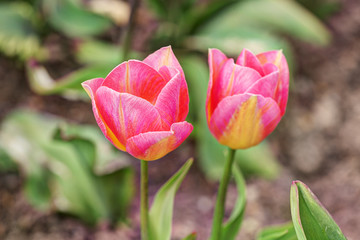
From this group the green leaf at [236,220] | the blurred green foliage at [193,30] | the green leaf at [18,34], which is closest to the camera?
the green leaf at [236,220]

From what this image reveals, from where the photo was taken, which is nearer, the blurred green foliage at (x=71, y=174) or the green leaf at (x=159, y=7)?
the blurred green foliage at (x=71, y=174)

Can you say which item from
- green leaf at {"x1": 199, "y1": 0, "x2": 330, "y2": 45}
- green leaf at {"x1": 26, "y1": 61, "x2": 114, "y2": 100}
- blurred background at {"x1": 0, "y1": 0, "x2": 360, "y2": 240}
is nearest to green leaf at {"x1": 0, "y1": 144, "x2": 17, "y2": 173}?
blurred background at {"x1": 0, "y1": 0, "x2": 360, "y2": 240}

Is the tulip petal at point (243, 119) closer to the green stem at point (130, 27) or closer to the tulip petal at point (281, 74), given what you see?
the tulip petal at point (281, 74)

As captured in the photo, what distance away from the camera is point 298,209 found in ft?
1.91

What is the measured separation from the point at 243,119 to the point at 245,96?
0.04 m

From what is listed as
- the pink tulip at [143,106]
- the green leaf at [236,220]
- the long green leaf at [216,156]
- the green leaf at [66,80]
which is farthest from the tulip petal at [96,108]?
the long green leaf at [216,156]

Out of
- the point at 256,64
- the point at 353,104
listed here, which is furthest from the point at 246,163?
the point at 256,64

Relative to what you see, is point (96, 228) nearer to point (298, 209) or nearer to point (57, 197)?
point (57, 197)

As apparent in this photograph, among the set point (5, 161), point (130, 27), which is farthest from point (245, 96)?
point (5, 161)

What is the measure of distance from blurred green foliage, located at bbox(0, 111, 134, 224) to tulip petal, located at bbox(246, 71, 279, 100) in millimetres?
627

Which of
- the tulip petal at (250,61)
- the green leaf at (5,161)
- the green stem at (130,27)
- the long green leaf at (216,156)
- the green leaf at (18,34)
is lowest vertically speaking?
the green leaf at (5,161)

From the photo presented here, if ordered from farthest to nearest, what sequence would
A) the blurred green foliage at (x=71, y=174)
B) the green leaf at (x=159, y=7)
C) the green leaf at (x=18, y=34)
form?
the green leaf at (x=159, y=7), the green leaf at (x=18, y=34), the blurred green foliage at (x=71, y=174)

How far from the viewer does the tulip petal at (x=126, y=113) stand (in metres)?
0.57

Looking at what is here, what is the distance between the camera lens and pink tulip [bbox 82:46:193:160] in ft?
1.87
